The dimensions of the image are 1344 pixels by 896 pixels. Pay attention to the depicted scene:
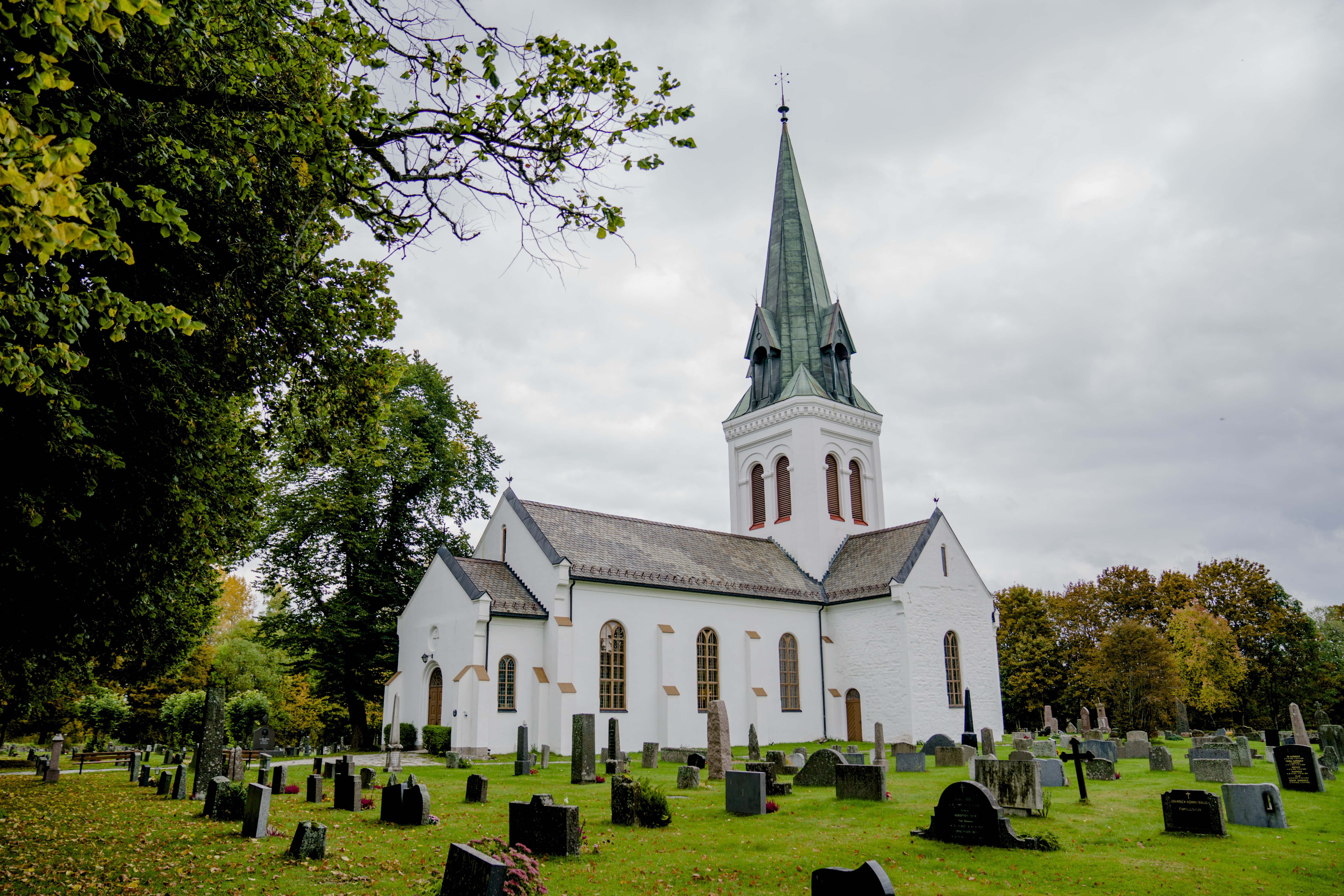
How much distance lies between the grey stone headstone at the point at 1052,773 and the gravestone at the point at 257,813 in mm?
12906

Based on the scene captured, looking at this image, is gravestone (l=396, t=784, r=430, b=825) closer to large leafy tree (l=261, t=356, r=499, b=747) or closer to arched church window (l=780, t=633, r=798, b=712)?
large leafy tree (l=261, t=356, r=499, b=747)

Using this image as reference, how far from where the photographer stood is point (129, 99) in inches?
305

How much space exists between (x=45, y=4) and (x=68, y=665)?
19.1 m

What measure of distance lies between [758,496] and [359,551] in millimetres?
17812

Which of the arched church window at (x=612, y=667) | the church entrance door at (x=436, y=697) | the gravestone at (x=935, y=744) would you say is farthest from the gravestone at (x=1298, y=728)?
the church entrance door at (x=436, y=697)

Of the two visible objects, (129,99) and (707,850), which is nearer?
(129,99)

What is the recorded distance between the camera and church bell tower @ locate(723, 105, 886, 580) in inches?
1451

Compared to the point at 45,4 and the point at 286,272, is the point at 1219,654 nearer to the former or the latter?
the point at 286,272

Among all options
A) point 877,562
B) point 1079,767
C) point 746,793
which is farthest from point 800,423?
point 746,793

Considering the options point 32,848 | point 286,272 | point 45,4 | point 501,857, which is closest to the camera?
point 45,4

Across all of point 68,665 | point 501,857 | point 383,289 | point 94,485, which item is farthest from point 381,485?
point 501,857

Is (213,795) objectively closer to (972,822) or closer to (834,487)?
(972,822)

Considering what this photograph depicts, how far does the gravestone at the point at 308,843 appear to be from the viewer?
9266 mm

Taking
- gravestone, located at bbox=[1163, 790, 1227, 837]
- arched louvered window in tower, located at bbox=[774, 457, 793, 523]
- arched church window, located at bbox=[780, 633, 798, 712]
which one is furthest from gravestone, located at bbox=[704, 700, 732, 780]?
arched louvered window in tower, located at bbox=[774, 457, 793, 523]
